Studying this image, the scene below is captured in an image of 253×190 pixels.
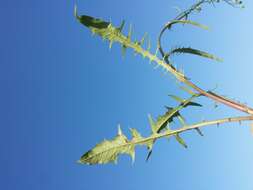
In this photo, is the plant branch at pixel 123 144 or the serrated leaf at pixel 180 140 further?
the serrated leaf at pixel 180 140

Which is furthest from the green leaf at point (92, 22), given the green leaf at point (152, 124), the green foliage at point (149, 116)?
the green leaf at point (152, 124)

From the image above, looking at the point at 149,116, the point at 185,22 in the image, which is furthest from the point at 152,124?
the point at 185,22

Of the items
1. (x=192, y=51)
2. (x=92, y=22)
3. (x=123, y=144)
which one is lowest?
(x=123, y=144)

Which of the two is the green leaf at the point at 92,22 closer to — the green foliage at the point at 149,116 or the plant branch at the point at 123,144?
the green foliage at the point at 149,116

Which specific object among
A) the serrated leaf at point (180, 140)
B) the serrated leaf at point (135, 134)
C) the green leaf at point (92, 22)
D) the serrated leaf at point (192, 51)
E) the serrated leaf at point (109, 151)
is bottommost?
the serrated leaf at point (180, 140)

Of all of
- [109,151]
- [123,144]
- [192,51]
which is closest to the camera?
[109,151]

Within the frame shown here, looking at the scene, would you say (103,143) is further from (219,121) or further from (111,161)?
(219,121)

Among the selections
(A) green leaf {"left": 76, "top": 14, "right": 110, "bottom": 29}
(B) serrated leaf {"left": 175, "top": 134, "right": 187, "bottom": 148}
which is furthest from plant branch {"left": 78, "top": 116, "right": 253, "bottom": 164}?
(A) green leaf {"left": 76, "top": 14, "right": 110, "bottom": 29}

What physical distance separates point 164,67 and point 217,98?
1.94ft

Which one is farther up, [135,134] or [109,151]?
[135,134]

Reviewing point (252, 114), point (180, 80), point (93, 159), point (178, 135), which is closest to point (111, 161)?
point (93, 159)

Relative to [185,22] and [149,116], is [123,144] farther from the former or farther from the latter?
[185,22]

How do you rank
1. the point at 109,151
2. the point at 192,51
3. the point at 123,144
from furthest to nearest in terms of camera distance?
the point at 192,51, the point at 123,144, the point at 109,151

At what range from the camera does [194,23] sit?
3.97 meters
